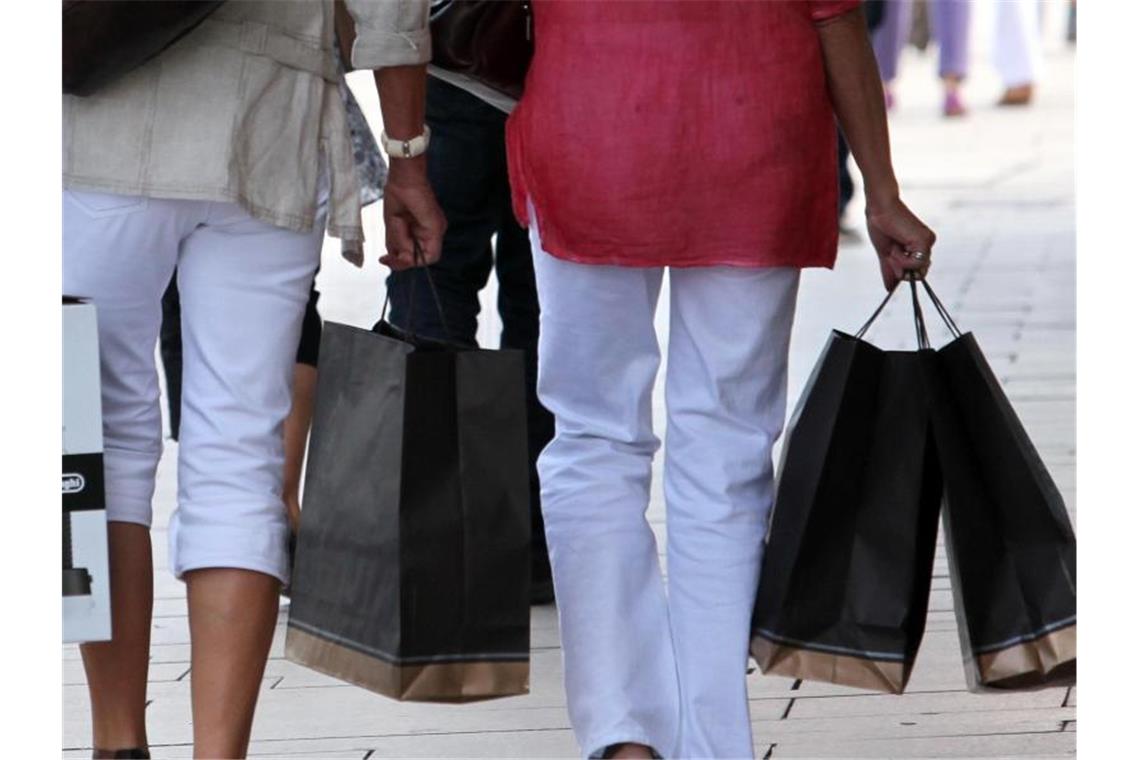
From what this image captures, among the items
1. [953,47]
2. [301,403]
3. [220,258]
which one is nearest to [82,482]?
[220,258]

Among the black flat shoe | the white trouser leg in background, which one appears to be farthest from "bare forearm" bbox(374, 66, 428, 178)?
the white trouser leg in background

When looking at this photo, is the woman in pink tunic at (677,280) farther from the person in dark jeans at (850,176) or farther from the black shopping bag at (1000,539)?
the person in dark jeans at (850,176)

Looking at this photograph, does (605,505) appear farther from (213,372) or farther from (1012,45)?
(1012,45)

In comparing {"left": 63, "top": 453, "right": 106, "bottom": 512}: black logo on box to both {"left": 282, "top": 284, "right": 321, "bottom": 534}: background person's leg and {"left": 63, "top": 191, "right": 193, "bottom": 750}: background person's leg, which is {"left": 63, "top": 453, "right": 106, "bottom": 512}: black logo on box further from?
{"left": 282, "top": 284, "right": 321, "bottom": 534}: background person's leg

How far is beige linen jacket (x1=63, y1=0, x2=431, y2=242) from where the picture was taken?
294 cm

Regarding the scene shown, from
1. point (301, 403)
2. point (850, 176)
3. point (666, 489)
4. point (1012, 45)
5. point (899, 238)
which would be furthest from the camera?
point (1012, 45)

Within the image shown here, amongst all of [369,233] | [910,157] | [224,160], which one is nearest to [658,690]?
[224,160]

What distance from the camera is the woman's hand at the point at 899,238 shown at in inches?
124

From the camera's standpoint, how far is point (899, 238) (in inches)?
124

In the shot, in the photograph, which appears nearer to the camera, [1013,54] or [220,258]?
[220,258]

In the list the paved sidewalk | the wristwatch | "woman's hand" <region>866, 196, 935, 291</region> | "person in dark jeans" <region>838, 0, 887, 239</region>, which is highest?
"person in dark jeans" <region>838, 0, 887, 239</region>

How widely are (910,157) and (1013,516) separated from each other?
11853mm

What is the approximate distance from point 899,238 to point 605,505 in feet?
1.89
